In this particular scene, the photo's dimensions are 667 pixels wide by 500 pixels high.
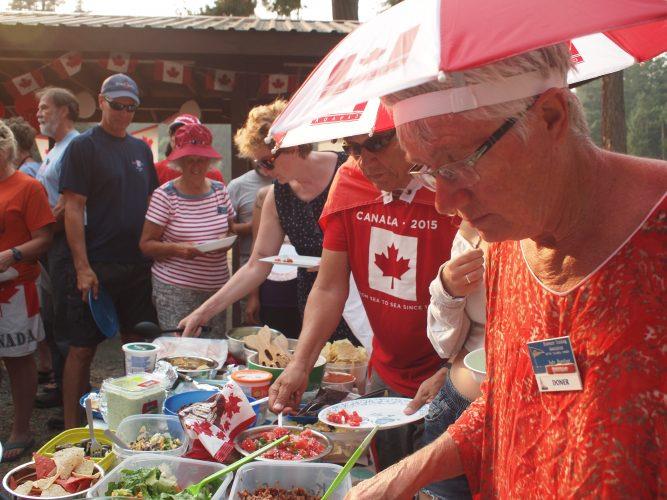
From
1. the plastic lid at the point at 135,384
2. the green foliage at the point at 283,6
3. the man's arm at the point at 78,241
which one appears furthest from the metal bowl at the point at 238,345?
the green foliage at the point at 283,6

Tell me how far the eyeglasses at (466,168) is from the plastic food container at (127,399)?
1.33 m

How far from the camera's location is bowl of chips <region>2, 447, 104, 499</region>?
162 cm

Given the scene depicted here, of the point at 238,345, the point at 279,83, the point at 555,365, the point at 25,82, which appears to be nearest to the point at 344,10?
the point at 279,83

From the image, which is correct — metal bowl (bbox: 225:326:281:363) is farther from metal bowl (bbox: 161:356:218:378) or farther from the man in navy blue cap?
the man in navy blue cap

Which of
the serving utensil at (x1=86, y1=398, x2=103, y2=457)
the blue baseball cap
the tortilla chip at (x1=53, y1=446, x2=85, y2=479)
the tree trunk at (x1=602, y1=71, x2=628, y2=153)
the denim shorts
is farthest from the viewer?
the tree trunk at (x1=602, y1=71, x2=628, y2=153)

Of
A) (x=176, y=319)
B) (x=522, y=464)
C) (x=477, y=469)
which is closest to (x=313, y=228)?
(x=176, y=319)

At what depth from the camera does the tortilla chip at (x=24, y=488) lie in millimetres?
1611

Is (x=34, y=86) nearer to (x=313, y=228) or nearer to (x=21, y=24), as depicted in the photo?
(x=21, y=24)

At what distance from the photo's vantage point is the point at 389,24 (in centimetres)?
102

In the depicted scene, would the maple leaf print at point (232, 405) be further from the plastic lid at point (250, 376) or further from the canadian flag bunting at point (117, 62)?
the canadian flag bunting at point (117, 62)

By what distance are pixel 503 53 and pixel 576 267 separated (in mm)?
387

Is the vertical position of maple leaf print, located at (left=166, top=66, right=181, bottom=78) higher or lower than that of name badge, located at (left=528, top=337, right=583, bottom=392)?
higher

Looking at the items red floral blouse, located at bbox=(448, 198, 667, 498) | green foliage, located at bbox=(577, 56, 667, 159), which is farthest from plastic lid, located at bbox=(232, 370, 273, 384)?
green foliage, located at bbox=(577, 56, 667, 159)

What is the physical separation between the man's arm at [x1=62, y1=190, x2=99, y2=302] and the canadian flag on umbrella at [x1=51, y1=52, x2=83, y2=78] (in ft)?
11.7
